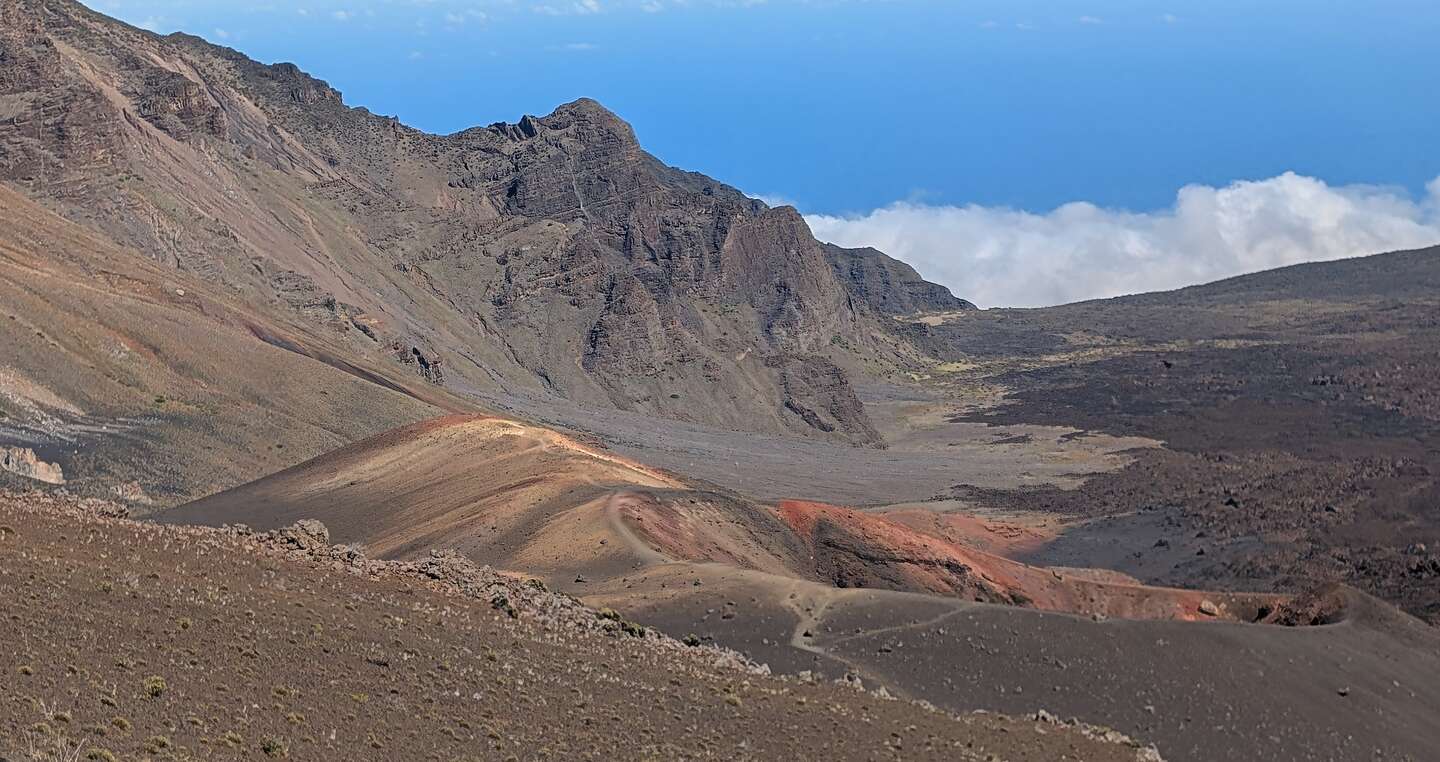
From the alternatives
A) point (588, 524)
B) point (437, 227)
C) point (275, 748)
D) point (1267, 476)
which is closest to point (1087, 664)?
point (588, 524)

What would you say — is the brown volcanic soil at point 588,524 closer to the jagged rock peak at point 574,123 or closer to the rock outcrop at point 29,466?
the rock outcrop at point 29,466

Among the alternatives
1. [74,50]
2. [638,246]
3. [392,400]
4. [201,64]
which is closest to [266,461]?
[392,400]

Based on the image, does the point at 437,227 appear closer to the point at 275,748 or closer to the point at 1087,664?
the point at 1087,664

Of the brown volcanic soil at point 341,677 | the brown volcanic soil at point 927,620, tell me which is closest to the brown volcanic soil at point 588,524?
the brown volcanic soil at point 927,620

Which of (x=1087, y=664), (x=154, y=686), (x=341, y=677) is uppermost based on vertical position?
(x=154, y=686)

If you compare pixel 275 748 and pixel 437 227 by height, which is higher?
pixel 437 227

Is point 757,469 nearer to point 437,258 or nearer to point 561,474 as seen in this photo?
point 437,258

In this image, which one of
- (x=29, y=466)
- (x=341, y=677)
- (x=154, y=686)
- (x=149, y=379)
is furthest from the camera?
(x=149, y=379)
